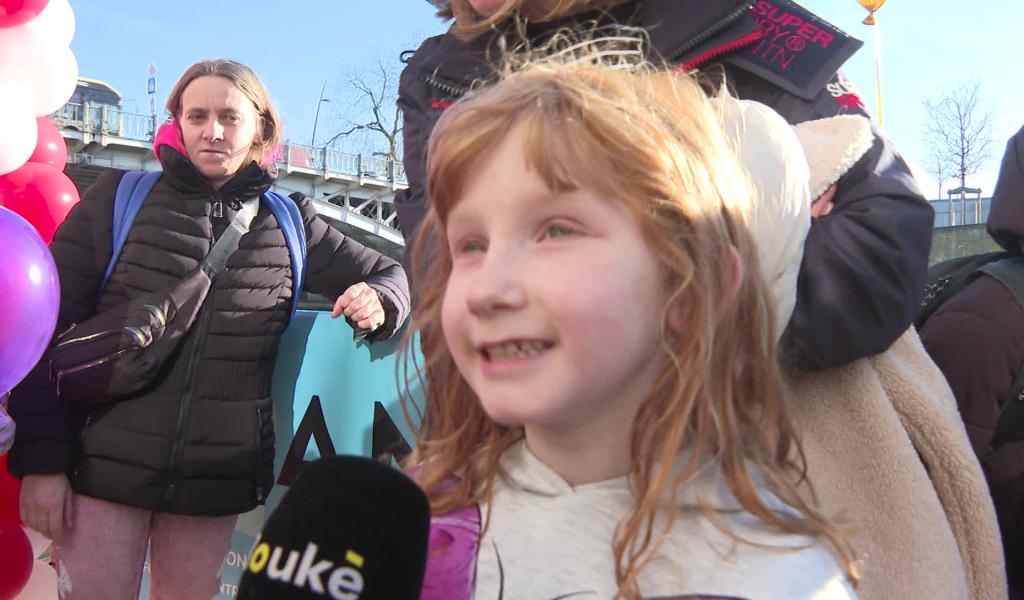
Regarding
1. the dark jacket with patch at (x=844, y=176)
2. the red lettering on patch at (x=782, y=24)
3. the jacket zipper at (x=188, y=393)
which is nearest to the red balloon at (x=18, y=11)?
the jacket zipper at (x=188, y=393)

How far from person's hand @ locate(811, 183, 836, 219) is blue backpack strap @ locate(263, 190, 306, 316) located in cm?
174

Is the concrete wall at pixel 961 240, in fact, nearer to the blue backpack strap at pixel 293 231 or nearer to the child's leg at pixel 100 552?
the blue backpack strap at pixel 293 231

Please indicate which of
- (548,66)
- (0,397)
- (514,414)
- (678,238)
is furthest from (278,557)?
(0,397)

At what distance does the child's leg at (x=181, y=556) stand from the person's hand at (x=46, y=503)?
24 cm

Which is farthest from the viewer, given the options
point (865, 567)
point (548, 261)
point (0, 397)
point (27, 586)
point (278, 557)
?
point (27, 586)

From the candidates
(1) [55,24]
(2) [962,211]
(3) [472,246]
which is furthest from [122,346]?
(2) [962,211]

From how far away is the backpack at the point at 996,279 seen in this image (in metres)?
1.68

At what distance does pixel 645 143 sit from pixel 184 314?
1.74 meters

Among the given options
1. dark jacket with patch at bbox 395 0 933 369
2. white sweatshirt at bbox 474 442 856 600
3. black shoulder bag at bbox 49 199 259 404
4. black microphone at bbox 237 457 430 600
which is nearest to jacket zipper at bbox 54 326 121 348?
black shoulder bag at bbox 49 199 259 404

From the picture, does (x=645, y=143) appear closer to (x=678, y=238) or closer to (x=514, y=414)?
(x=678, y=238)

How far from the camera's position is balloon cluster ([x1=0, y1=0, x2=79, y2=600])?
7.72 feet

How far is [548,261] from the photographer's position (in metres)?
0.91

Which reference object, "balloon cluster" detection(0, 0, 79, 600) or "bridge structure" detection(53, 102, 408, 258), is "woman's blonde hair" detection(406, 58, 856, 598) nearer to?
"balloon cluster" detection(0, 0, 79, 600)

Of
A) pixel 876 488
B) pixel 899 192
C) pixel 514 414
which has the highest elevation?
pixel 899 192
